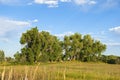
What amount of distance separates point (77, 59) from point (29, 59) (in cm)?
1649

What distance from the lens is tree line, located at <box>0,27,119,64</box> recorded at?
66.4m

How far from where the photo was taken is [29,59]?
215ft

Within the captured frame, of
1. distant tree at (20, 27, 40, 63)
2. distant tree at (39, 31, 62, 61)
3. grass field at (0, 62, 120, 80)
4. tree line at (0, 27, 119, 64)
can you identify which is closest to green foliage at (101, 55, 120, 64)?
tree line at (0, 27, 119, 64)

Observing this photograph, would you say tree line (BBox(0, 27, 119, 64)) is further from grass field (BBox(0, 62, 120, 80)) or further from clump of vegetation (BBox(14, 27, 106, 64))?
grass field (BBox(0, 62, 120, 80))

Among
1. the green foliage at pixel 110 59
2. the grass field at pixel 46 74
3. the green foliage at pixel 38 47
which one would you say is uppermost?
the green foliage at pixel 38 47

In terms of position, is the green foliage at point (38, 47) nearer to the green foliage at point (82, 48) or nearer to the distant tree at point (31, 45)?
the distant tree at point (31, 45)

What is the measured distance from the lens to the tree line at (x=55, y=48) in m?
66.4

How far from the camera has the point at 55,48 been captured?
7112 cm

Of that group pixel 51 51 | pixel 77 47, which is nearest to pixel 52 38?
pixel 51 51

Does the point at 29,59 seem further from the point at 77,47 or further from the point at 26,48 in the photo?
the point at 77,47

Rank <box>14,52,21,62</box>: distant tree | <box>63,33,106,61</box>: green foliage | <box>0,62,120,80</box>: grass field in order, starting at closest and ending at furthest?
<box>0,62,120,80</box>: grass field, <box>14,52,21,62</box>: distant tree, <box>63,33,106,61</box>: green foliage

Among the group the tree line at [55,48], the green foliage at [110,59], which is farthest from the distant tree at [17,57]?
the green foliage at [110,59]

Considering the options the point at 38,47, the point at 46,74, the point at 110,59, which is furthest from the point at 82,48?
the point at 46,74

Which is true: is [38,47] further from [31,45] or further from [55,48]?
[55,48]
